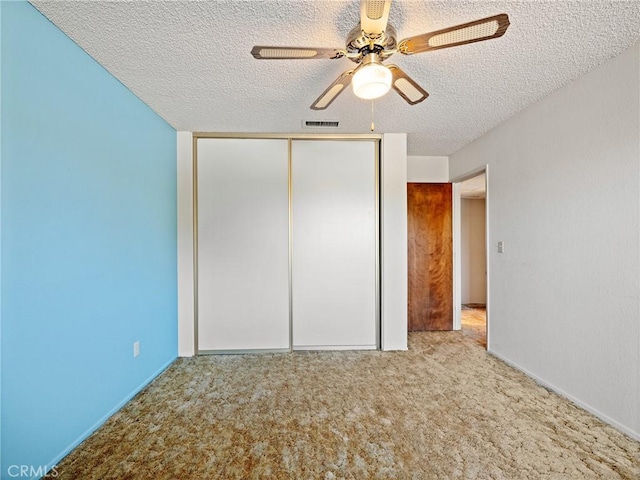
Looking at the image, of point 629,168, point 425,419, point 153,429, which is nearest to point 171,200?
point 153,429

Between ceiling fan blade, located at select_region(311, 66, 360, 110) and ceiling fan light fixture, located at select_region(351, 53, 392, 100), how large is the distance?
4.2 inches

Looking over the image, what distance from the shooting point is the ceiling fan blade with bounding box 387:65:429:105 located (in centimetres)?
150

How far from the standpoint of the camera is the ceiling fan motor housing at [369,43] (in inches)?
53.9

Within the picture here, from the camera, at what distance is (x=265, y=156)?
3057 mm

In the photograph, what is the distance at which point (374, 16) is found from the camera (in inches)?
47.7

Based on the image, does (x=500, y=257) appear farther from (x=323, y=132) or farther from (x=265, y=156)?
(x=265, y=156)

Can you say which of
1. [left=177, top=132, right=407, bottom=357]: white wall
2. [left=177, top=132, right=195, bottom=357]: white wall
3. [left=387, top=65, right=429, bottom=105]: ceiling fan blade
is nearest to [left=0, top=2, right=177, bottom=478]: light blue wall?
[left=177, top=132, right=195, bottom=357]: white wall

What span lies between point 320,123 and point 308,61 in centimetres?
98

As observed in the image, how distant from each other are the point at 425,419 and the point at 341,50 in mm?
2319

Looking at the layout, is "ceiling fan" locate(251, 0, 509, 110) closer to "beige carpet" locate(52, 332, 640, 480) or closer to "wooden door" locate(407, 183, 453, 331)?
"beige carpet" locate(52, 332, 640, 480)

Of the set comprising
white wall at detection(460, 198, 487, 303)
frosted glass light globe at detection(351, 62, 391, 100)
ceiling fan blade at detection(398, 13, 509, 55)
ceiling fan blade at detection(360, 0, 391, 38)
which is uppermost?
ceiling fan blade at detection(360, 0, 391, 38)

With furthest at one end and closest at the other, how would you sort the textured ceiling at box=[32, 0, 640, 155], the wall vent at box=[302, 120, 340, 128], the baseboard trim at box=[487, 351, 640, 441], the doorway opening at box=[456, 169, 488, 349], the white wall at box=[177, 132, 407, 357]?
1. the doorway opening at box=[456, 169, 488, 349]
2. the white wall at box=[177, 132, 407, 357]
3. the wall vent at box=[302, 120, 340, 128]
4. the baseboard trim at box=[487, 351, 640, 441]
5. the textured ceiling at box=[32, 0, 640, 155]
